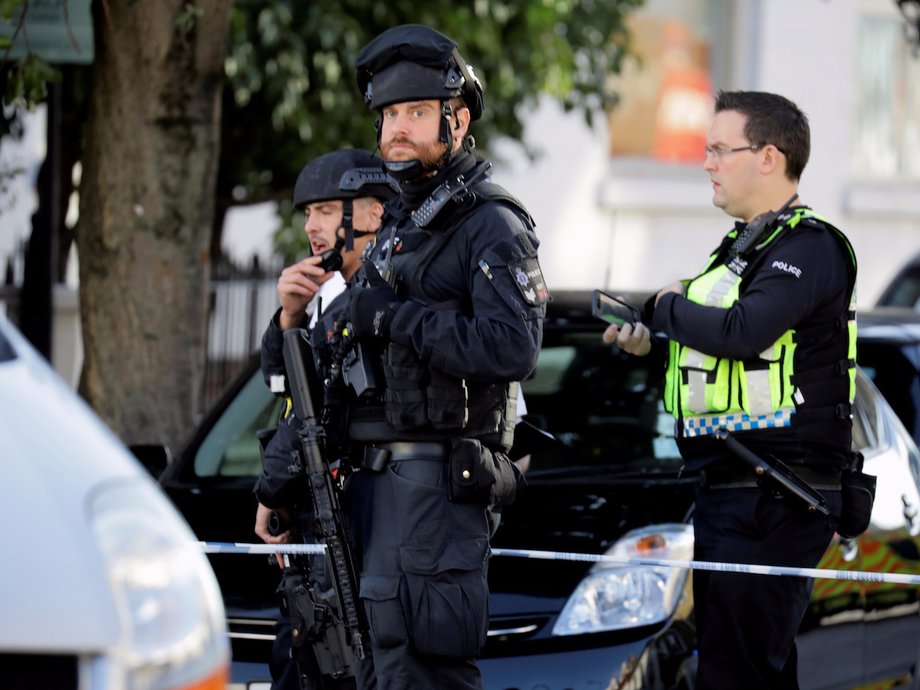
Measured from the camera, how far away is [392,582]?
11.9 feet

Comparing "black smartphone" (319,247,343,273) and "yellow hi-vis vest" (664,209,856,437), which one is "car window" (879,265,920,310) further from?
"black smartphone" (319,247,343,273)

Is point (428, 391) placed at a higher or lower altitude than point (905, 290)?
higher

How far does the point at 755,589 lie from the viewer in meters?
3.90

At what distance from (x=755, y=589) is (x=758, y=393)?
46 cm

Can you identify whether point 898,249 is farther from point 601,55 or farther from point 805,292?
point 805,292

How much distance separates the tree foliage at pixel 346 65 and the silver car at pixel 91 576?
563 cm

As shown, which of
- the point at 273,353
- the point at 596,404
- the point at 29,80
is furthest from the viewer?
the point at 29,80

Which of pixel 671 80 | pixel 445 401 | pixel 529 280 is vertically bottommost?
pixel 445 401

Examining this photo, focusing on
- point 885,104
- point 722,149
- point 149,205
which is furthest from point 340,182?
point 885,104

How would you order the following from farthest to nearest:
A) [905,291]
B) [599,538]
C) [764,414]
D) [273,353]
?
1. [905,291]
2. [599,538]
3. [273,353]
4. [764,414]

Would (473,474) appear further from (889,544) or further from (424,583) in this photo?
(889,544)

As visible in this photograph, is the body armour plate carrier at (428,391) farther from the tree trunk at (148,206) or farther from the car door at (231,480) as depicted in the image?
the tree trunk at (148,206)

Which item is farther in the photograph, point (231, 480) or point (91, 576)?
point (231, 480)

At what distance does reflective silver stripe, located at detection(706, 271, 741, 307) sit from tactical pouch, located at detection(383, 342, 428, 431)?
754 mm
